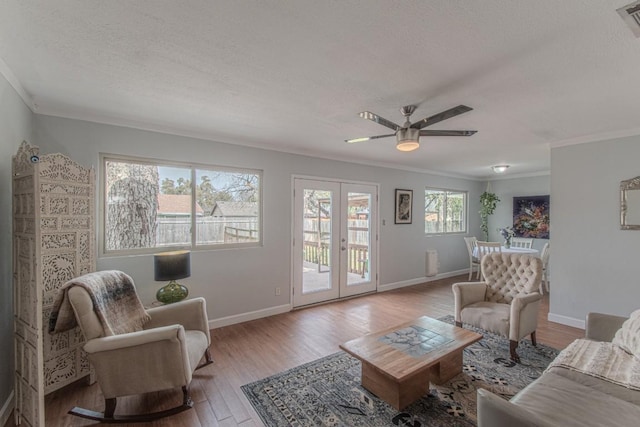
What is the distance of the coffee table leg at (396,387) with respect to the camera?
2.08m

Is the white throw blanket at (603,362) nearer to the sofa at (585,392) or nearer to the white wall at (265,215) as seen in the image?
the sofa at (585,392)

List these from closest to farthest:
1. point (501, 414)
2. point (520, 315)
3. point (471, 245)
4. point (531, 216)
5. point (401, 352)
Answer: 1. point (501, 414)
2. point (401, 352)
3. point (520, 315)
4. point (471, 245)
5. point (531, 216)

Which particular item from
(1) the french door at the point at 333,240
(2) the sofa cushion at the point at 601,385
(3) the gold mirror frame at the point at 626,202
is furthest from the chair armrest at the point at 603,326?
(1) the french door at the point at 333,240

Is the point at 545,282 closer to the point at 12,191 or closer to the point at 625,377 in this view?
the point at 625,377

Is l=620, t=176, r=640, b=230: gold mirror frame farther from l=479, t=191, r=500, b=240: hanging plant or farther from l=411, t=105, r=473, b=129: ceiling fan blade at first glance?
l=479, t=191, r=500, b=240: hanging plant

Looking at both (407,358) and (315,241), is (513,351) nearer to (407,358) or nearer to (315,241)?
(407,358)

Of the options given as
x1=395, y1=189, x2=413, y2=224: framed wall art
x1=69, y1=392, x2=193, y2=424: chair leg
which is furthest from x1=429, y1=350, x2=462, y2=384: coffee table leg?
x1=395, y1=189, x2=413, y2=224: framed wall art

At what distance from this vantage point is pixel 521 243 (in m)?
6.32

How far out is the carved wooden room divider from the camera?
1.79 meters

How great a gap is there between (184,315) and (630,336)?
344cm

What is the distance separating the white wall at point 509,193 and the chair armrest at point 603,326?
4689 mm

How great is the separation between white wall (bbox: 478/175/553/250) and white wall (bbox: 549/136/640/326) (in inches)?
117

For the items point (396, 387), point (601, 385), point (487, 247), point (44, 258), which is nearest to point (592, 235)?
point (487, 247)

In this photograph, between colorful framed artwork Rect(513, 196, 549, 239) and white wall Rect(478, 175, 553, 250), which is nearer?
colorful framed artwork Rect(513, 196, 549, 239)
